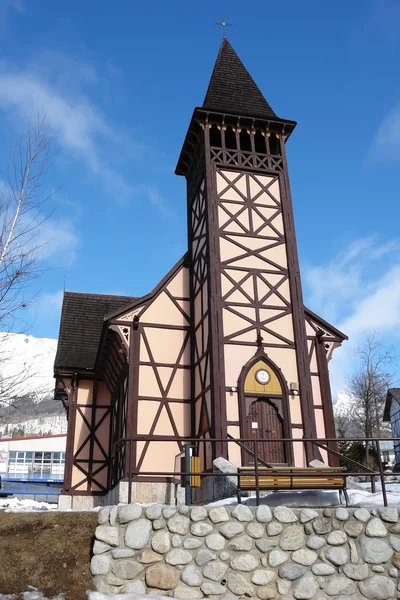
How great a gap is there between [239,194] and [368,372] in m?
16.5

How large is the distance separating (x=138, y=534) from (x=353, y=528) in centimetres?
325

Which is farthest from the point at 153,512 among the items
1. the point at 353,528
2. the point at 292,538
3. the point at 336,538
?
the point at 353,528

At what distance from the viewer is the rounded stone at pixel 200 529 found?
8484 mm

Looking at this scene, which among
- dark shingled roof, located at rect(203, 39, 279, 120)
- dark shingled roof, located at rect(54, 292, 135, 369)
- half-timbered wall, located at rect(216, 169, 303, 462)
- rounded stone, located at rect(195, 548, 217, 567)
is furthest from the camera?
dark shingled roof, located at rect(54, 292, 135, 369)

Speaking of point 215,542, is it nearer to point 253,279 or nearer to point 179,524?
point 179,524

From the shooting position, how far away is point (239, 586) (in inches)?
321

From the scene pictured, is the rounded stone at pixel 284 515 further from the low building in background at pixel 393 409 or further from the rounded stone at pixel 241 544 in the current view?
the low building in background at pixel 393 409

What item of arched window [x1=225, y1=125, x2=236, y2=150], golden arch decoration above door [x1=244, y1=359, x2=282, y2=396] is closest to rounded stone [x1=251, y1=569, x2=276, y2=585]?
golden arch decoration above door [x1=244, y1=359, x2=282, y2=396]

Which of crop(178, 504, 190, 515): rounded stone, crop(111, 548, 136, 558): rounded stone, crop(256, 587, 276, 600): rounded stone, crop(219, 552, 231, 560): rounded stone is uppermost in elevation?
crop(178, 504, 190, 515): rounded stone

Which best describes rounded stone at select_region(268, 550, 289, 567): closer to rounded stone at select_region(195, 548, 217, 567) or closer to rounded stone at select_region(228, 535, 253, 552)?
rounded stone at select_region(228, 535, 253, 552)

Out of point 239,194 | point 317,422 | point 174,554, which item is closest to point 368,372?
point 317,422

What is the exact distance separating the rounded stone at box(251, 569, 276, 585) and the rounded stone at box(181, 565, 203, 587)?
31.0 inches

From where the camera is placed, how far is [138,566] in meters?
8.27

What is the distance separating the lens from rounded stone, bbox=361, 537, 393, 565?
8.36 m
